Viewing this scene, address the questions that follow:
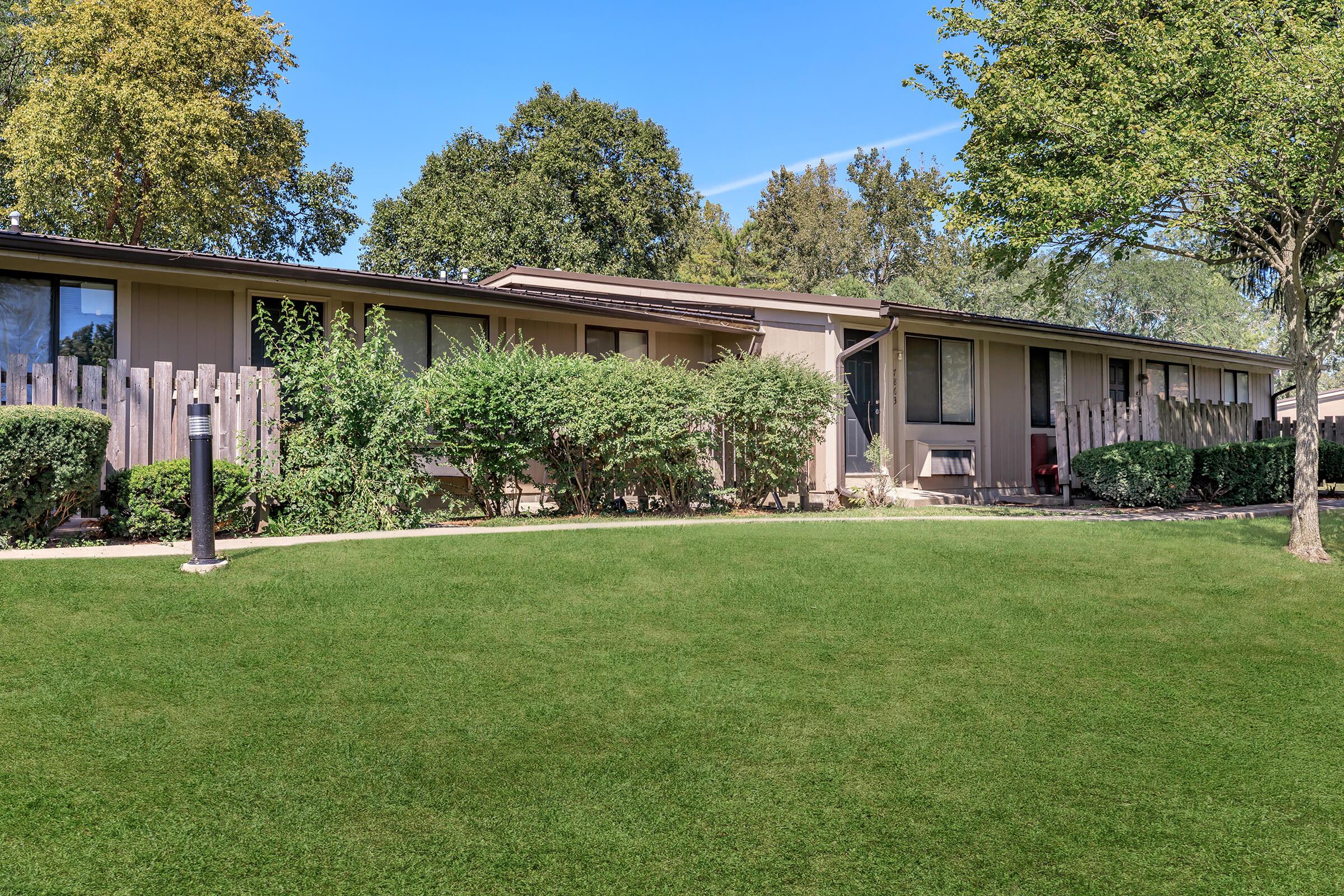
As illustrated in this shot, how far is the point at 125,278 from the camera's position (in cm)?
1105

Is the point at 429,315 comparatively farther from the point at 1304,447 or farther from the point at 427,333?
the point at 1304,447

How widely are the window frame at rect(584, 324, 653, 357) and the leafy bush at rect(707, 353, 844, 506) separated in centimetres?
234

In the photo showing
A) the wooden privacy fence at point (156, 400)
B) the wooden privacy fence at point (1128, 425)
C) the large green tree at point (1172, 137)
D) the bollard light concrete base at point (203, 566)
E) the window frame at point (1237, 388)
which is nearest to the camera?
the bollard light concrete base at point (203, 566)

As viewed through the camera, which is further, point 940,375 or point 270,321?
point 940,375

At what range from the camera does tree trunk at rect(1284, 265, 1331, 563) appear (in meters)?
9.44

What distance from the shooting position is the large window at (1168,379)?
22206 millimetres

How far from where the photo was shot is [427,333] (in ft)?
44.3

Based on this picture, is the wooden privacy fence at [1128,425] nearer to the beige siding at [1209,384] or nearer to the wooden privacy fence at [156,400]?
the beige siding at [1209,384]

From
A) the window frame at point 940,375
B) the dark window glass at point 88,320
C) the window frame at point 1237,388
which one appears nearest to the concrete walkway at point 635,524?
the window frame at point 940,375

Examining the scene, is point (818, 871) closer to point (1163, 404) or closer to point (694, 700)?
point (694, 700)

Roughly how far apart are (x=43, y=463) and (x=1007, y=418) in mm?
15934

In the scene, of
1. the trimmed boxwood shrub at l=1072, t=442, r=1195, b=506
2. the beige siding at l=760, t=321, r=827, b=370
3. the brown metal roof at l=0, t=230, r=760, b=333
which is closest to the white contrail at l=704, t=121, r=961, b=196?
the beige siding at l=760, t=321, r=827, b=370

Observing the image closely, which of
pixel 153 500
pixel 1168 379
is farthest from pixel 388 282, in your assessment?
pixel 1168 379

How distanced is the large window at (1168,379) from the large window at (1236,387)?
248 centimetres
